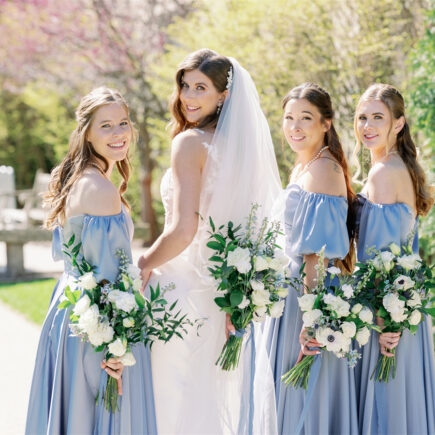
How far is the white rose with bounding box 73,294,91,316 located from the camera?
2994 millimetres

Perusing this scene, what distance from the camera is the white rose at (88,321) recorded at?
294 cm

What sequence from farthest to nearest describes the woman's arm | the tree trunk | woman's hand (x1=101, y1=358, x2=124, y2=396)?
the tree trunk < the woman's arm < woman's hand (x1=101, y1=358, x2=124, y2=396)

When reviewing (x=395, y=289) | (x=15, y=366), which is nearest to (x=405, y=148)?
(x=395, y=289)

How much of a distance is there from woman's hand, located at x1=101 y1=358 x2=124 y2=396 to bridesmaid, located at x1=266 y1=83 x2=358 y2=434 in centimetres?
90

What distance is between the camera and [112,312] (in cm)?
308

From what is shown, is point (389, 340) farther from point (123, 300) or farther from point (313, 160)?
point (123, 300)

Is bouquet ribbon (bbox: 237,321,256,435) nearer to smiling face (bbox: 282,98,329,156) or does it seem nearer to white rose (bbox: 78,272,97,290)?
white rose (bbox: 78,272,97,290)

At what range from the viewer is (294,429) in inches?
133

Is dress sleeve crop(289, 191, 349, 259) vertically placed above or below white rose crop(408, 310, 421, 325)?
above

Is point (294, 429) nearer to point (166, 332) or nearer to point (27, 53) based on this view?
point (166, 332)

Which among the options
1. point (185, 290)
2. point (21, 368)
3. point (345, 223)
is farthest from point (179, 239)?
point (21, 368)

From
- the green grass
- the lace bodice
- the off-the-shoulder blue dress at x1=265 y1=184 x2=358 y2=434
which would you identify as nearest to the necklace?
the off-the-shoulder blue dress at x1=265 y1=184 x2=358 y2=434

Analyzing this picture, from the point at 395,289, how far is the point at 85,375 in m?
1.67

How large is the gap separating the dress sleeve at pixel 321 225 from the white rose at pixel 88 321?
1.15m
